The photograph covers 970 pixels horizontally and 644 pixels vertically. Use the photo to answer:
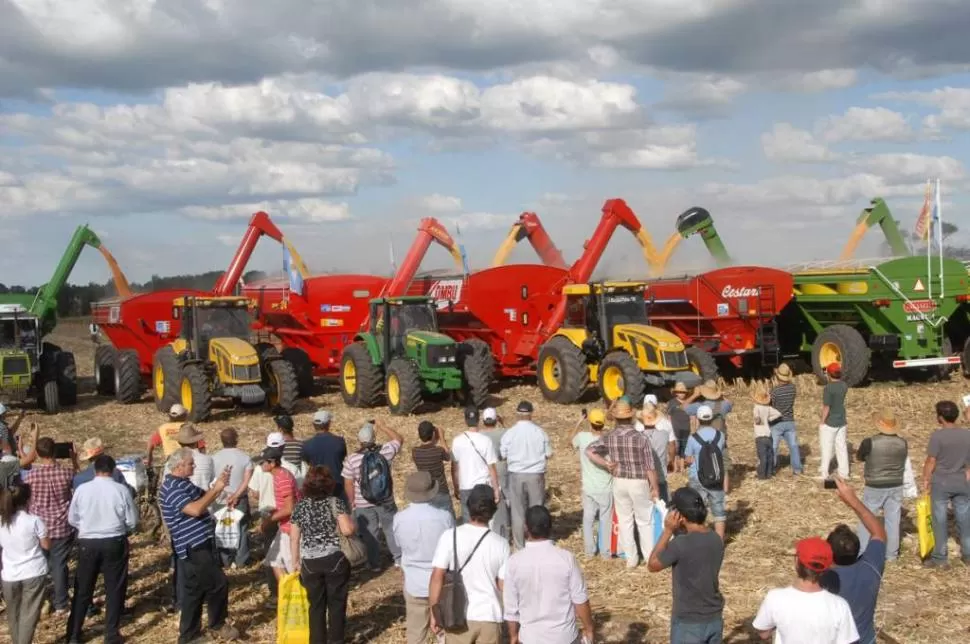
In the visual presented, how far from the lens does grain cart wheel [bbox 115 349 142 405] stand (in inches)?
766

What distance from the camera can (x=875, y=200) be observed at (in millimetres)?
23266

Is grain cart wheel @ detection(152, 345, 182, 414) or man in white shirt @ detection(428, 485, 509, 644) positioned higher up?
grain cart wheel @ detection(152, 345, 182, 414)

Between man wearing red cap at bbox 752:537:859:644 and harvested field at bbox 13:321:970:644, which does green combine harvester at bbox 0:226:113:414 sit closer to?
harvested field at bbox 13:321:970:644

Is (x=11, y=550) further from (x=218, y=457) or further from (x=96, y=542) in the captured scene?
(x=218, y=457)

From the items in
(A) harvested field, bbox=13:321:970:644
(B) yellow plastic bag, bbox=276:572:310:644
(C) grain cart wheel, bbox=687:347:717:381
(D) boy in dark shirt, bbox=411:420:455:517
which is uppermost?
(C) grain cart wheel, bbox=687:347:717:381

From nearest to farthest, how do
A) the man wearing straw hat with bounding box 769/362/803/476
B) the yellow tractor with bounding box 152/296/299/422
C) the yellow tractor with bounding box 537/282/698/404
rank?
1. the man wearing straw hat with bounding box 769/362/803/476
2. the yellow tractor with bounding box 537/282/698/404
3. the yellow tractor with bounding box 152/296/299/422

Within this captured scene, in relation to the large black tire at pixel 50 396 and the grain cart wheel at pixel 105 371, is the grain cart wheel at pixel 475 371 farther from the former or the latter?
the grain cart wheel at pixel 105 371

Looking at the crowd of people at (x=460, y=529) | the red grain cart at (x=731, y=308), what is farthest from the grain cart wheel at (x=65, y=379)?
the red grain cart at (x=731, y=308)

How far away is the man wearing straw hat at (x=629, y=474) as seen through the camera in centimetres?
827

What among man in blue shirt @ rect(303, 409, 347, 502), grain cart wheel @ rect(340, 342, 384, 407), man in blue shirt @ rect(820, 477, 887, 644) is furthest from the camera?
grain cart wheel @ rect(340, 342, 384, 407)

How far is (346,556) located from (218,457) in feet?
7.74

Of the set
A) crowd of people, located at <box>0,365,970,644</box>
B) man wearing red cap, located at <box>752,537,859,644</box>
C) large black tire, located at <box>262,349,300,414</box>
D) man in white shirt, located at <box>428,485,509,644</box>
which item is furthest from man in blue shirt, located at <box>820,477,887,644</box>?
large black tire, located at <box>262,349,300,414</box>

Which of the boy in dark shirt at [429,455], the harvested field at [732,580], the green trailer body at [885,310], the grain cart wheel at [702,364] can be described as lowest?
the harvested field at [732,580]

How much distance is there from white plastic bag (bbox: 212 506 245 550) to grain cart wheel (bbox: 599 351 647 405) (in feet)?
25.4
